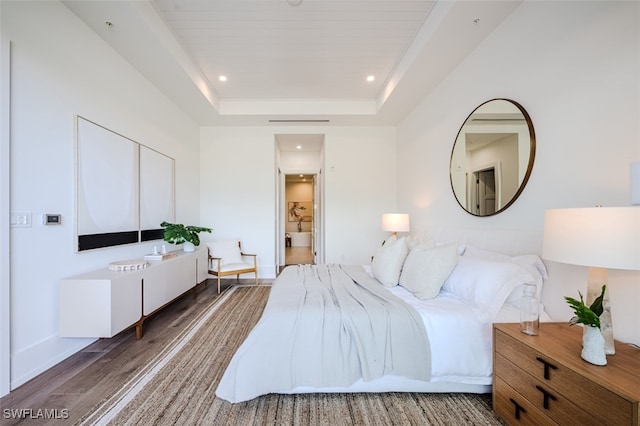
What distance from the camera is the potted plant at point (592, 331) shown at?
43.2 inches

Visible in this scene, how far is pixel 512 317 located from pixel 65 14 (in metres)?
4.20

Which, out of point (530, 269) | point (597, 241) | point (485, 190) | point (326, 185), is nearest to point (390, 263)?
point (530, 269)

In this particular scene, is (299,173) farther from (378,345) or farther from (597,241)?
(597,241)

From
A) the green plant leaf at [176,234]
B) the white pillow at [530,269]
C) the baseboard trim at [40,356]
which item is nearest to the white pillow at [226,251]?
the green plant leaf at [176,234]

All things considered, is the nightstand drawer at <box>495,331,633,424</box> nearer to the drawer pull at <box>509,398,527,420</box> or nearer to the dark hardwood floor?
Answer: the drawer pull at <box>509,398,527,420</box>

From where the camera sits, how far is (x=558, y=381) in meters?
1.15

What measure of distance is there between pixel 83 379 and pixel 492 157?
3835 millimetres

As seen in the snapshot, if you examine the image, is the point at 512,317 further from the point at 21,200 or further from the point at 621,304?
the point at 21,200

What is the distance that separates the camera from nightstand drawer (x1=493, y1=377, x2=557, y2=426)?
124cm

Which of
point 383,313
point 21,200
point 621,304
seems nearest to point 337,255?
point 383,313

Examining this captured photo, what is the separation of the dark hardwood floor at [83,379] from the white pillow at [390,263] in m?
2.17

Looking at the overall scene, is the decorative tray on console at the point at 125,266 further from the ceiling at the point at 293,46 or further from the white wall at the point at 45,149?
the ceiling at the point at 293,46

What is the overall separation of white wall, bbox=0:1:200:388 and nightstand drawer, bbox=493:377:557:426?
126 inches
